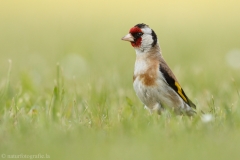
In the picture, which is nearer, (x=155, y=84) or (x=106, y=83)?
(x=155, y=84)

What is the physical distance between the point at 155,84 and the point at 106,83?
1.51 meters

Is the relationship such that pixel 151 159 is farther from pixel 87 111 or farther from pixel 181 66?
pixel 181 66

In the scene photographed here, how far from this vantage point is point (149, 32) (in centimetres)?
559

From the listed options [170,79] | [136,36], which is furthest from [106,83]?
[170,79]

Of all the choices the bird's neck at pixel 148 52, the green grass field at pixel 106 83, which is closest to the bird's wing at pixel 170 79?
the bird's neck at pixel 148 52

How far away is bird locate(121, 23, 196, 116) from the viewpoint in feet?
17.1

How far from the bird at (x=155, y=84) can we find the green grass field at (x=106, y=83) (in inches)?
7.4

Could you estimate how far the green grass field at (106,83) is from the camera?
3803mm

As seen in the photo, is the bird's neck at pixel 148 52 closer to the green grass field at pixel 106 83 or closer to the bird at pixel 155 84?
the bird at pixel 155 84

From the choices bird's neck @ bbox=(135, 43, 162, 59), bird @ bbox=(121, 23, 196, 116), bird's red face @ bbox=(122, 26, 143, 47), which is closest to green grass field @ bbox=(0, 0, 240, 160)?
bird @ bbox=(121, 23, 196, 116)

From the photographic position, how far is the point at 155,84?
5.23 metres

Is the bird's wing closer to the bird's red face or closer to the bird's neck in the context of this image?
the bird's neck

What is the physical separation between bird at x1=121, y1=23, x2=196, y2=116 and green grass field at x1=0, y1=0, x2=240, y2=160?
0.19 m

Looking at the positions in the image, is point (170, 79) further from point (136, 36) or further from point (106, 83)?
point (106, 83)
